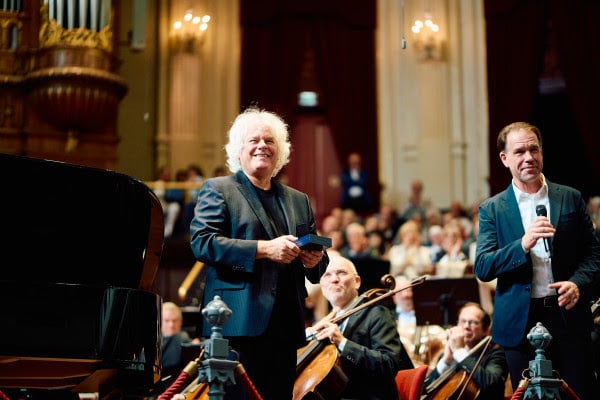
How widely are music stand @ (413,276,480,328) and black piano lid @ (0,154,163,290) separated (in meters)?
2.87

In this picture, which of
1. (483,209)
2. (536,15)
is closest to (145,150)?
(536,15)

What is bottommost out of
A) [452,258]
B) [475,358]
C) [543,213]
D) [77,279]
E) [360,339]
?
[475,358]

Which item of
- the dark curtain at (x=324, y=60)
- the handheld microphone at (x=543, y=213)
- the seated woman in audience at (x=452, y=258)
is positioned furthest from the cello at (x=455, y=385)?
the dark curtain at (x=324, y=60)

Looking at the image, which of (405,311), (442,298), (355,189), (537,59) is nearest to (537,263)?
(442,298)

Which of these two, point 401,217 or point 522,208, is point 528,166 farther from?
point 401,217

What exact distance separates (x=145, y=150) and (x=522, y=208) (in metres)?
9.36

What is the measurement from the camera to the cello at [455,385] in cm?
459

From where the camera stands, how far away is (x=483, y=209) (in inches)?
147

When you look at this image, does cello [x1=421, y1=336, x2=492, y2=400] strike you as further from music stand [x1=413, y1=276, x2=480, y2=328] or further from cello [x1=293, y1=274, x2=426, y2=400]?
music stand [x1=413, y1=276, x2=480, y2=328]

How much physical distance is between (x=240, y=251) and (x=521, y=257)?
1.10 metres

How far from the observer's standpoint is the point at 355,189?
12.5 m

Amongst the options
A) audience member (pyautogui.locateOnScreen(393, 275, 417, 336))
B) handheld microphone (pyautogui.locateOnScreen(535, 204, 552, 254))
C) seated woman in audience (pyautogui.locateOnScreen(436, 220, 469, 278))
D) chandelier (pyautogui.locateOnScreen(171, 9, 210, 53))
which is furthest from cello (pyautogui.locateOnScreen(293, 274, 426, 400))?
chandelier (pyautogui.locateOnScreen(171, 9, 210, 53))

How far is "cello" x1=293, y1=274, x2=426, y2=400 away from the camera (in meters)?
4.12

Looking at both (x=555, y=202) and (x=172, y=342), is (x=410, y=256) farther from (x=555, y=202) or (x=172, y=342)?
(x=555, y=202)
